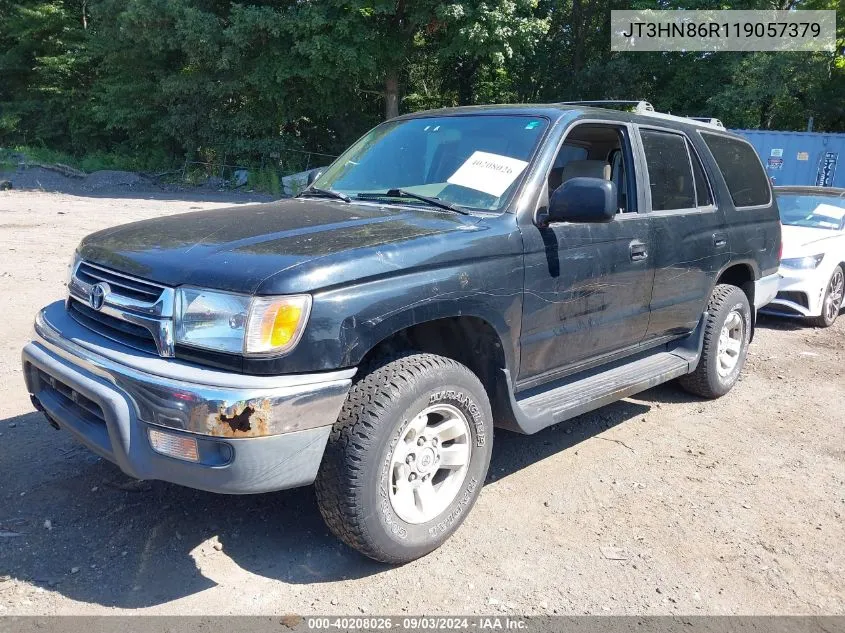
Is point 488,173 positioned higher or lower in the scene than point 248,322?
higher

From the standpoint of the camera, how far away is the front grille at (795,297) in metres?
8.02

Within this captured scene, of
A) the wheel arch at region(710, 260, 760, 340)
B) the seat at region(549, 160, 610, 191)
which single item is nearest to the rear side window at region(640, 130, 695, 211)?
the seat at region(549, 160, 610, 191)

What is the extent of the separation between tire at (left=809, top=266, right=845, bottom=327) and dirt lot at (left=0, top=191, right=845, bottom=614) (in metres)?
Result: 3.67

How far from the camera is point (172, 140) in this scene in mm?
30797

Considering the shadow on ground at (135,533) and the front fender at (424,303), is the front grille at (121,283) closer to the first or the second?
the front fender at (424,303)

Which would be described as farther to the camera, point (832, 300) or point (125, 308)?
point (832, 300)

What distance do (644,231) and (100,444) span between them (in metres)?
3.19

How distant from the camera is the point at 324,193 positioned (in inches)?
169

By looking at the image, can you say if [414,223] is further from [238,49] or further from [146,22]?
[146,22]

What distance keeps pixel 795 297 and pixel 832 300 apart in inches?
27.2

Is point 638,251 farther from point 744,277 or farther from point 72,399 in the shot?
point 72,399

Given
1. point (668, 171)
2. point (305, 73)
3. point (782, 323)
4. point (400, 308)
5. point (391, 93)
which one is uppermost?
point (305, 73)

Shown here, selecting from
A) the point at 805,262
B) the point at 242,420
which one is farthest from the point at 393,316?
the point at 805,262

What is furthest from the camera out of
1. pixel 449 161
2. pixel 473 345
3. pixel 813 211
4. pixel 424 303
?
pixel 813 211
